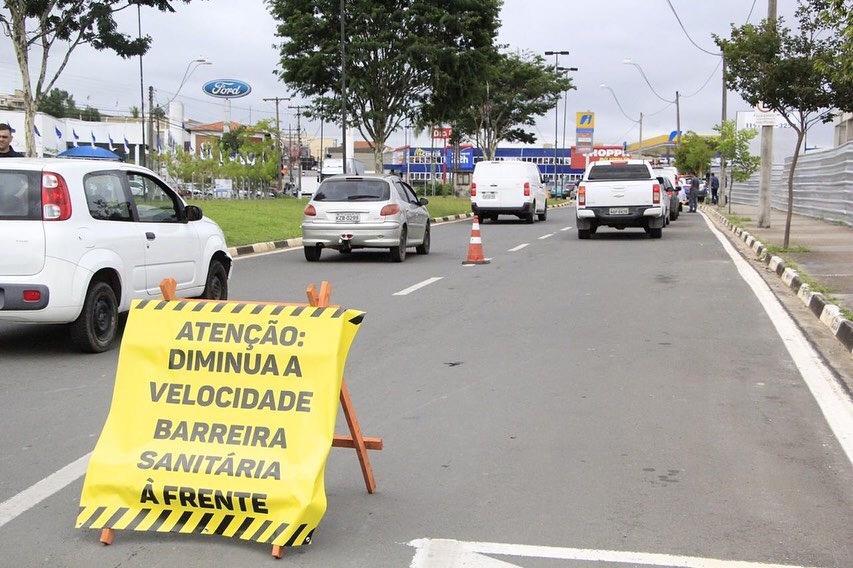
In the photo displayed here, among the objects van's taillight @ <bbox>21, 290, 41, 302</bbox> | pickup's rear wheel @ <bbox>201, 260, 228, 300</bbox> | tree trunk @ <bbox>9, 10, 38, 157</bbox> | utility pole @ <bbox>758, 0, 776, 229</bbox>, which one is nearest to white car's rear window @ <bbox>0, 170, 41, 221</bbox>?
van's taillight @ <bbox>21, 290, 41, 302</bbox>

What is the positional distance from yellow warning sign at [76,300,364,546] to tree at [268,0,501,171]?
31.8 metres

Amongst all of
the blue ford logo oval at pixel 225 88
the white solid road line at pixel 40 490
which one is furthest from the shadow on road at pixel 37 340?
the blue ford logo oval at pixel 225 88

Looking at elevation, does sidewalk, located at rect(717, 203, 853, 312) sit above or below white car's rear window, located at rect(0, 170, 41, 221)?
below

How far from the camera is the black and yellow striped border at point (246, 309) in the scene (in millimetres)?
4277

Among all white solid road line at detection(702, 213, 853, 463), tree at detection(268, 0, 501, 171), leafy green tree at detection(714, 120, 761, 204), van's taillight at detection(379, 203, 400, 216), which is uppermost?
tree at detection(268, 0, 501, 171)

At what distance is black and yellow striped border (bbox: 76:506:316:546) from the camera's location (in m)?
4.01

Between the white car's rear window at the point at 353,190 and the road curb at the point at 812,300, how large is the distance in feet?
21.6

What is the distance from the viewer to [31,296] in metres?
7.84

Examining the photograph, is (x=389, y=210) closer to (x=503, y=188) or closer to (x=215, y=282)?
(x=215, y=282)

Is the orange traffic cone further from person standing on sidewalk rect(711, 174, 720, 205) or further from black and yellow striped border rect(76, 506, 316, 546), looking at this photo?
person standing on sidewalk rect(711, 174, 720, 205)

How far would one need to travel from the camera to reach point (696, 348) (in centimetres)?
890

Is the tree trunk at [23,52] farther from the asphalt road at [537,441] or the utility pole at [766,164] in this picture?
the utility pole at [766,164]

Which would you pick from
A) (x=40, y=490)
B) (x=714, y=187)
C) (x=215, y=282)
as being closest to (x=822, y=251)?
(x=215, y=282)

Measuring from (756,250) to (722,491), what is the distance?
55.0ft
